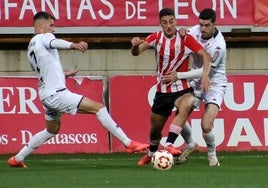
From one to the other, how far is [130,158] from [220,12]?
13.8 ft

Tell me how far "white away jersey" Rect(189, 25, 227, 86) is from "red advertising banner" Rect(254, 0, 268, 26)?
186 inches

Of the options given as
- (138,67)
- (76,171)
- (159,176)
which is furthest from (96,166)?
(138,67)

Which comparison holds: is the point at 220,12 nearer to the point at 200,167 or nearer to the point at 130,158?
the point at 130,158

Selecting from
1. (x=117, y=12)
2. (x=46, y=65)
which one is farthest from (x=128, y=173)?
(x=117, y=12)

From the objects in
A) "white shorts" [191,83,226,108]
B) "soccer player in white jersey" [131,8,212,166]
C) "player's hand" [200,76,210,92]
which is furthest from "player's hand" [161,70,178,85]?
"white shorts" [191,83,226,108]

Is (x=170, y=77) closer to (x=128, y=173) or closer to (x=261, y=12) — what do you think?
(x=128, y=173)

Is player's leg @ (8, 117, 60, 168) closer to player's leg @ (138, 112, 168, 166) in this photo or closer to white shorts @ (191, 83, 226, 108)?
player's leg @ (138, 112, 168, 166)

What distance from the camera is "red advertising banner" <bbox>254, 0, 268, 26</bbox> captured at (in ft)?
65.8

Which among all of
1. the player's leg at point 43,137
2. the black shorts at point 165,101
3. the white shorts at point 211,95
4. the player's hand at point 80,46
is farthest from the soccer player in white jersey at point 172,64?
the player's leg at point 43,137

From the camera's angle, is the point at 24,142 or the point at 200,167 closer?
the point at 200,167

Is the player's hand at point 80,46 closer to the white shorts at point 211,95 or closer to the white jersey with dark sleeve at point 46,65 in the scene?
the white jersey with dark sleeve at point 46,65

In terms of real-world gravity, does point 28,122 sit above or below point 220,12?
below

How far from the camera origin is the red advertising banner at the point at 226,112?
18.4 metres

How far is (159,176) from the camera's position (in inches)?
517
